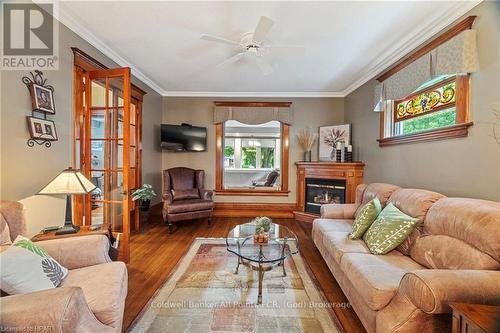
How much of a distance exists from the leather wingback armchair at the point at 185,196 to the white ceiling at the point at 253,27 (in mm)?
1789

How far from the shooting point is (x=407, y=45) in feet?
8.73

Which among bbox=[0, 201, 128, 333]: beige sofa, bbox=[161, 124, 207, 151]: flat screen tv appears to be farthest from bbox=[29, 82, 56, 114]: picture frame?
bbox=[161, 124, 207, 151]: flat screen tv

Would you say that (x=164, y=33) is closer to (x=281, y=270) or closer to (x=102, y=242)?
(x=102, y=242)

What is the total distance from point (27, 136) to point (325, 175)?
403 centimetres

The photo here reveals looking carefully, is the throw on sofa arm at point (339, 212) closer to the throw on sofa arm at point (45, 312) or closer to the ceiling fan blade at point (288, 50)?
the ceiling fan blade at point (288, 50)

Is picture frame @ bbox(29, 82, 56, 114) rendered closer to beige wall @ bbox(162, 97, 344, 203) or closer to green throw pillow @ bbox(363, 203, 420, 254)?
beige wall @ bbox(162, 97, 344, 203)

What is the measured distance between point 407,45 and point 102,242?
369 cm

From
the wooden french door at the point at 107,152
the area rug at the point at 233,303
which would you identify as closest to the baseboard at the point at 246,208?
the area rug at the point at 233,303

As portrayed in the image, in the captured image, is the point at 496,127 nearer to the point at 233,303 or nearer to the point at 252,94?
the point at 233,303

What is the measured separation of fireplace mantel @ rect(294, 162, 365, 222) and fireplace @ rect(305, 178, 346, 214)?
0.07 m

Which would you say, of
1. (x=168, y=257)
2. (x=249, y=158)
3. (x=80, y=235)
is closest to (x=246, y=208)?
(x=249, y=158)

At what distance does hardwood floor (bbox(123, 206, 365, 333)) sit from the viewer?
1877 millimetres

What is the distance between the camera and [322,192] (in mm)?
4355

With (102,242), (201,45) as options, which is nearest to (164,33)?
(201,45)
